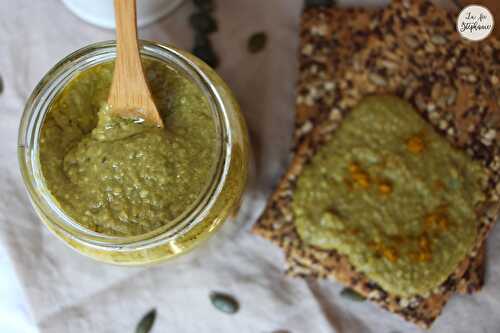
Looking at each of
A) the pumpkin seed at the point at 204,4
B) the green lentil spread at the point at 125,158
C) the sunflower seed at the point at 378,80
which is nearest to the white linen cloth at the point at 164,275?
the pumpkin seed at the point at 204,4

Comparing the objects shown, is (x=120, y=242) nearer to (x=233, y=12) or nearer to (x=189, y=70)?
(x=189, y=70)

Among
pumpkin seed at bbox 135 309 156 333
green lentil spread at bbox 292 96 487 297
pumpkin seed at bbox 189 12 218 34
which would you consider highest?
pumpkin seed at bbox 189 12 218 34

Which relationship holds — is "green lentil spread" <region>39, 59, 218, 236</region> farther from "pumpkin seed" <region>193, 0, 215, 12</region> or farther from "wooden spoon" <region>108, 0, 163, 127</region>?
"pumpkin seed" <region>193, 0, 215, 12</region>

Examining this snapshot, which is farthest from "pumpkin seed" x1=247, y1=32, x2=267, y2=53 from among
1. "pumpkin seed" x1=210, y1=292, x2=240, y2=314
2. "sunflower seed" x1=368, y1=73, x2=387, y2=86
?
"pumpkin seed" x1=210, y1=292, x2=240, y2=314

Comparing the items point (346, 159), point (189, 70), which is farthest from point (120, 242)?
point (346, 159)

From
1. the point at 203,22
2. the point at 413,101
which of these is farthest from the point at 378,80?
the point at 203,22

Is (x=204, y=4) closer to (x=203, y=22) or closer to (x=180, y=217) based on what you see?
(x=203, y=22)
